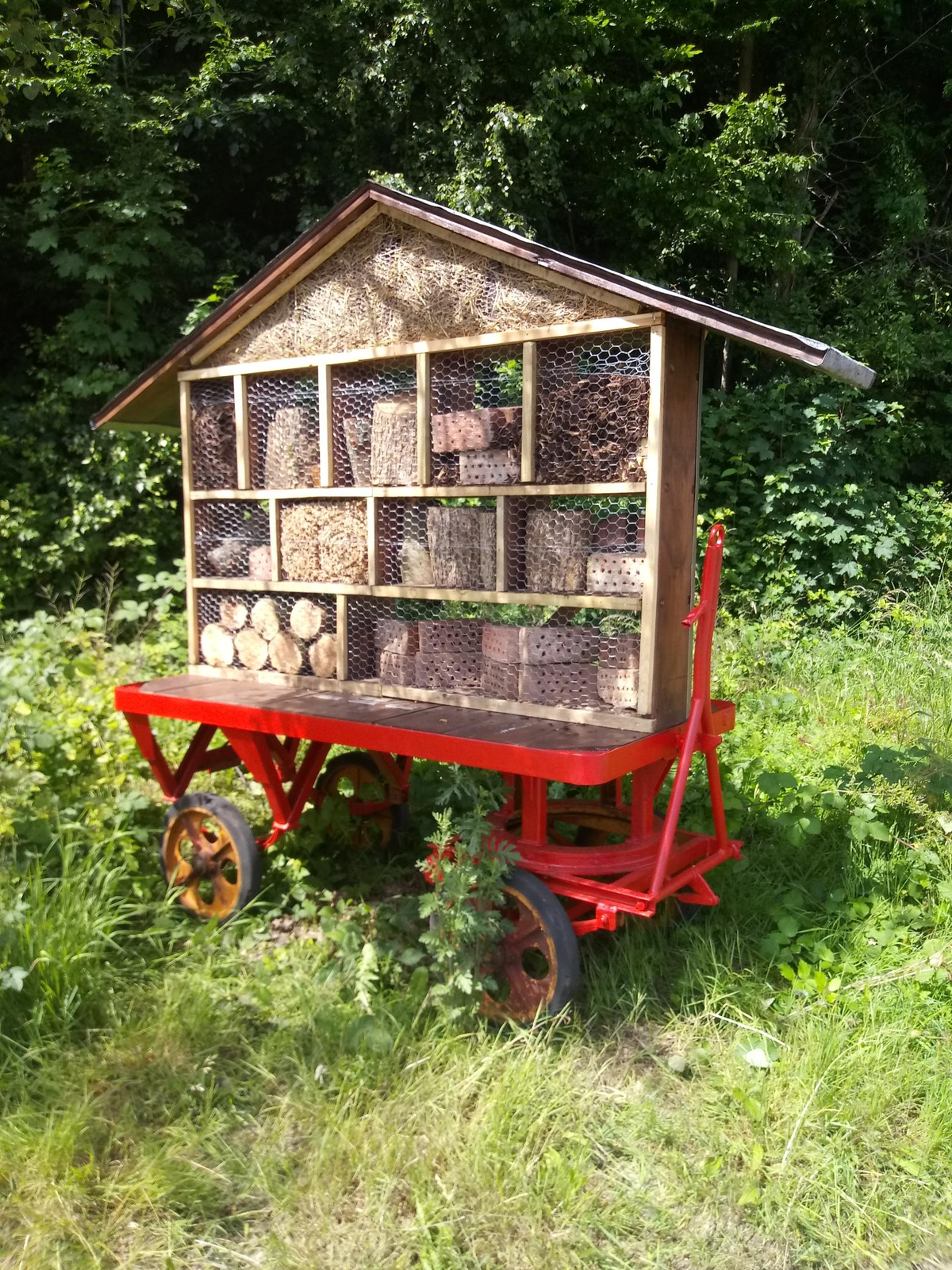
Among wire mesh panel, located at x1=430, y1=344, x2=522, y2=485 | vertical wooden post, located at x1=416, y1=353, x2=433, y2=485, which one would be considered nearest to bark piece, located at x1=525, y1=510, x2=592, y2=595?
wire mesh panel, located at x1=430, y1=344, x2=522, y2=485

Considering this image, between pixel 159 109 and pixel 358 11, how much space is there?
200 cm

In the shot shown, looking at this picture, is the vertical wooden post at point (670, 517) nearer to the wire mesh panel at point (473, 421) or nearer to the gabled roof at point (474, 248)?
the gabled roof at point (474, 248)

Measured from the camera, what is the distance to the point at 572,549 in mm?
3602

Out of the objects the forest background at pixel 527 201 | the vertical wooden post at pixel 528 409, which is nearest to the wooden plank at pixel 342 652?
the vertical wooden post at pixel 528 409

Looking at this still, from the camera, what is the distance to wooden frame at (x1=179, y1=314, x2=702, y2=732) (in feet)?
11.1

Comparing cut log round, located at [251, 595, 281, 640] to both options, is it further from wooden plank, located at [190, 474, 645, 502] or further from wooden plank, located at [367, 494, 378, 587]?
wooden plank, located at [367, 494, 378, 587]

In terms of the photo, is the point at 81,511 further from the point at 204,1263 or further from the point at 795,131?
the point at 795,131

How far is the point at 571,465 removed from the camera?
3.65 metres

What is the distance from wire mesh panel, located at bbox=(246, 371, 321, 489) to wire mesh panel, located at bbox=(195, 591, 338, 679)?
536mm

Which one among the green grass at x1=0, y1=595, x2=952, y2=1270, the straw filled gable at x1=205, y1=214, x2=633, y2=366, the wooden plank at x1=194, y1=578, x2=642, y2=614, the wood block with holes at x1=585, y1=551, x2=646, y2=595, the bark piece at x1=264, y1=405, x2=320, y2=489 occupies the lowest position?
the green grass at x1=0, y1=595, x2=952, y2=1270

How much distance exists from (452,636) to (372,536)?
54 cm

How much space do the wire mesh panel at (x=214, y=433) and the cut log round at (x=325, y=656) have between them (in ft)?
3.06

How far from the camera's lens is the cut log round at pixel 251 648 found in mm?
4535

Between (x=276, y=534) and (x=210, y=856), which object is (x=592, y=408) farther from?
(x=210, y=856)
